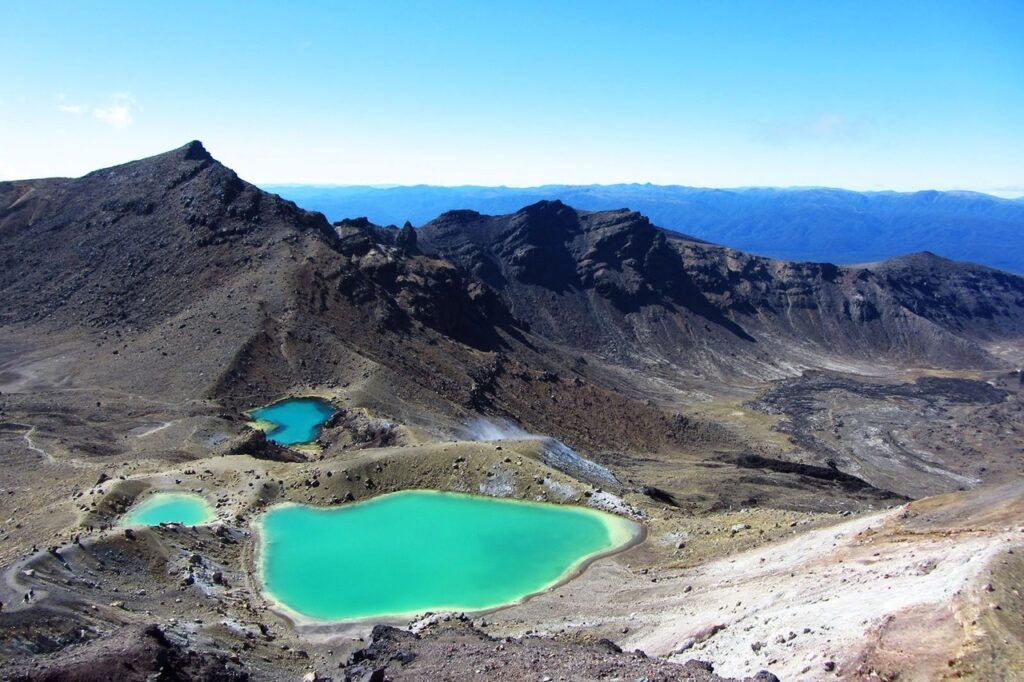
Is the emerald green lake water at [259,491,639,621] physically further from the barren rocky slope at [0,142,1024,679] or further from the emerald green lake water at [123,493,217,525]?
the emerald green lake water at [123,493,217,525]

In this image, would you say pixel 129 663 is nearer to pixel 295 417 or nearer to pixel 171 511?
pixel 171 511

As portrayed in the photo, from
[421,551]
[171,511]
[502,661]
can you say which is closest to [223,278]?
[171,511]

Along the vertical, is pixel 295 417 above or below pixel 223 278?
below

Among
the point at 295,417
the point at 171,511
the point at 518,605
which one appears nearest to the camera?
the point at 518,605

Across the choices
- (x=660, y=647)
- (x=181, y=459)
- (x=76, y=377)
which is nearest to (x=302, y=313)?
(x=76, y=377)

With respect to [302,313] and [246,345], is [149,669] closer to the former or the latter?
[246,345]

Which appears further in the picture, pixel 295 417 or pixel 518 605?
pixel 295 417

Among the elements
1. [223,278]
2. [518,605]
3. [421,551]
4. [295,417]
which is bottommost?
[295,417]
